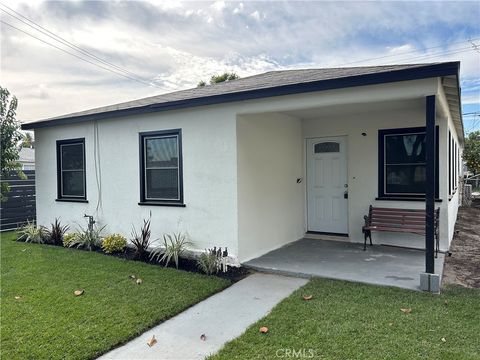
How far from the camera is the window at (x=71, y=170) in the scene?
7918 mm

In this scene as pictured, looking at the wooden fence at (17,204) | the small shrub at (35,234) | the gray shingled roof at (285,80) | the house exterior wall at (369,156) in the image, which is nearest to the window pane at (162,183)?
the gray shingled roof at (285,80)

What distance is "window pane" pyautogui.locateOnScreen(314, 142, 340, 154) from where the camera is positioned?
24.5 ft

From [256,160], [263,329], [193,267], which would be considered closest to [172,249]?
[193,267]

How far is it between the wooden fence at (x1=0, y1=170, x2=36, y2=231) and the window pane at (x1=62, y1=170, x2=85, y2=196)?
230 cm

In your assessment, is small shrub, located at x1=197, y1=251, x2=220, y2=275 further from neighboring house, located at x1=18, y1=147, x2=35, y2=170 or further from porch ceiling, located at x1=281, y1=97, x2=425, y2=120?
neighboring house, located at x1=18, y1=147, x2=35, y2=170

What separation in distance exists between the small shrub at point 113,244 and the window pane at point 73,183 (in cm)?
171

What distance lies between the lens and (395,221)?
21.5 feet

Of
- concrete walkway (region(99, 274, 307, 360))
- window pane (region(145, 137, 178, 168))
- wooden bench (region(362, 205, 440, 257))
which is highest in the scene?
window pane (region(145, 137, 178, 168))

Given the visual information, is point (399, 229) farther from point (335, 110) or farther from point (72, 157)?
point (72, 157)

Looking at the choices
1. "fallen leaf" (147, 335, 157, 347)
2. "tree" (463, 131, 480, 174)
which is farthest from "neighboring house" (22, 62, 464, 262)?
"tree" (463, 131, 480, 174)

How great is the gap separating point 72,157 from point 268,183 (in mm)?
4732

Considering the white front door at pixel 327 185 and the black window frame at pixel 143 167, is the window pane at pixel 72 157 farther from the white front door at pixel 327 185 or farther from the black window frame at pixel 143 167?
the white front door at pixel 327 185

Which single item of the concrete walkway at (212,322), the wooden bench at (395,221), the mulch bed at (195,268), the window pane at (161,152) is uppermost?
the window pane at (161,152)

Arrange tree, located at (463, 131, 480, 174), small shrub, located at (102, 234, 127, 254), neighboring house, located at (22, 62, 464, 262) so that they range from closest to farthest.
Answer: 1. neighboring house, located at (22, 62, 464, 262)
2. small shrub, located at (102, 234, 127, 254)
3. tree, located at (463, 131, 480, 174)
